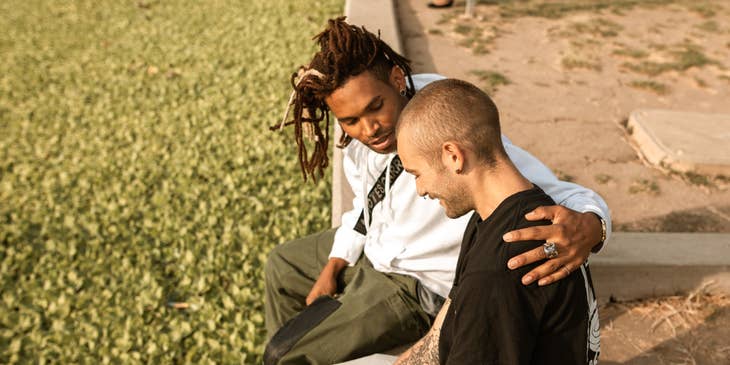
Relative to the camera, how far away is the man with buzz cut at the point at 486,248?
5.47 ft

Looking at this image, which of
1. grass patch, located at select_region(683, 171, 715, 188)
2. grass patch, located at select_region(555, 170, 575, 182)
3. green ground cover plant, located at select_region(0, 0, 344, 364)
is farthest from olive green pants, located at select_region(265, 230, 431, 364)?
grass patch, located at select_region(683, 171, 715, 188)

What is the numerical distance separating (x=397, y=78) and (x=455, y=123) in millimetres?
852

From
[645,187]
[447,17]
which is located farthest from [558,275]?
[447,17]

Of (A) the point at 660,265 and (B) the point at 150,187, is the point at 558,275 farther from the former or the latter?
(B) the point at 150,187

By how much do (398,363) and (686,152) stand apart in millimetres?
3369

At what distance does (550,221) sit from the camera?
5.93 ft

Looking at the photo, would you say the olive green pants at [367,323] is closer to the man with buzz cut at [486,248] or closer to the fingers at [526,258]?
the man with buzz cut at [486,248]

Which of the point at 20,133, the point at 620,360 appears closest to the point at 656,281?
the point at 620,360

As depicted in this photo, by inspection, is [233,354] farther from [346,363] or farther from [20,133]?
[20,133]

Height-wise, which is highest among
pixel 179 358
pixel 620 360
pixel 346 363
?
pixel 346 363

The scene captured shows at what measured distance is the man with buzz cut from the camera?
1.67 meters

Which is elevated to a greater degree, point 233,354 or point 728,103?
point 728,103

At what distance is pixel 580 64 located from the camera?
6754 millimetres

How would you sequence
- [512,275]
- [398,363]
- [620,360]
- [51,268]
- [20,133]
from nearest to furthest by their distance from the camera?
[512,275]
[398,363]
[620,360]
[51,268]
[20,133]
